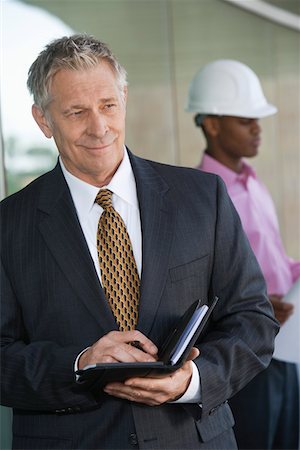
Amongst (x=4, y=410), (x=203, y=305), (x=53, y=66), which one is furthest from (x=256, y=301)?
(x=4, y=410)

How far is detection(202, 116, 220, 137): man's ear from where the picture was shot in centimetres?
505

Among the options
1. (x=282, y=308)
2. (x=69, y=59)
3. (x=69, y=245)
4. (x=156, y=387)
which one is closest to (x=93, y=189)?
(x=69, y=245)

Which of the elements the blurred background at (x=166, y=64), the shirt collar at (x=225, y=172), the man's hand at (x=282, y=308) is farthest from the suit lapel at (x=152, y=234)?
the shirt collar at (x=225, y=172)

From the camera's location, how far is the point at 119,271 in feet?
9.27

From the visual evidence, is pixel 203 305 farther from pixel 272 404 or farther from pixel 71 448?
pixel 272 404

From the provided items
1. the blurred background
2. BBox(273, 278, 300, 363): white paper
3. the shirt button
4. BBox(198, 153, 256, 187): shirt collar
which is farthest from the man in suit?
BBox(198, 153, 256, 187): shirt collar

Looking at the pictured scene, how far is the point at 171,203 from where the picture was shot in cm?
291

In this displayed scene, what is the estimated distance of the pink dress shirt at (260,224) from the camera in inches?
185

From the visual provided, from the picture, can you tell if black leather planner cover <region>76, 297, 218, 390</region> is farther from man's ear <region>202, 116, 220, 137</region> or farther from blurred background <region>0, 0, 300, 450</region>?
man's ear <region>202, 116, 220, 137</region>

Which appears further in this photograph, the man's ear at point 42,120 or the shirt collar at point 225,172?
the shirt collar at point 225,172

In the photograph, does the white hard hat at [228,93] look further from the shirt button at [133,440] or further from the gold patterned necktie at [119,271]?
the shirt button at [133,440]

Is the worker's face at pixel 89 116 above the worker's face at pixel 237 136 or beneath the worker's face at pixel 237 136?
above

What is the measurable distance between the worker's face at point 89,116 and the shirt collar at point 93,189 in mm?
38

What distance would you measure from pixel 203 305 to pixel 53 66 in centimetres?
77
